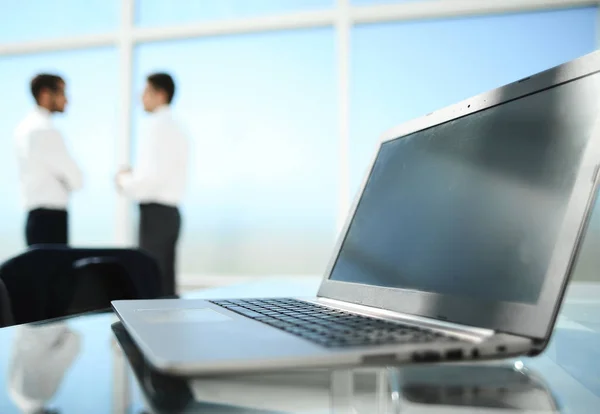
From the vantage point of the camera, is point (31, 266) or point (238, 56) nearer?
point (31, 266)

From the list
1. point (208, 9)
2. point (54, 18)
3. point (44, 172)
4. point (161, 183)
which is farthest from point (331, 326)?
point (54, 18)

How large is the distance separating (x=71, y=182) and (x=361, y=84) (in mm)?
1897

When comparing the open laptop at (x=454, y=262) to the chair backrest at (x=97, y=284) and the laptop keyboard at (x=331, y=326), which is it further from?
the chair backrest at (x=97, y=284)

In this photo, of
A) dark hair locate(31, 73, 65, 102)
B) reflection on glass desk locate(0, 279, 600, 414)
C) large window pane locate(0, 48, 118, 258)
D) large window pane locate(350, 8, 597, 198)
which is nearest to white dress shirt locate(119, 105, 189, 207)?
dark hair locate(31, 73, 65, 102)

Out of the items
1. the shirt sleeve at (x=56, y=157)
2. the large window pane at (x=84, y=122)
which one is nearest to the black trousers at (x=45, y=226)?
the shirt sleeve at (x=56, y=157)

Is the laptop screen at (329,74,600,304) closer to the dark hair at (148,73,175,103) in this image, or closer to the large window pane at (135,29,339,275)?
the dark hair at (148,73,175,103)

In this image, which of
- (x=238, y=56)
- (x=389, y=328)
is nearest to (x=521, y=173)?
(x=389, y=328)

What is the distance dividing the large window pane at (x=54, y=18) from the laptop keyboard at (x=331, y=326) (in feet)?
12.9

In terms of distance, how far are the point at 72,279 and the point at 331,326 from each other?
0.88 meters

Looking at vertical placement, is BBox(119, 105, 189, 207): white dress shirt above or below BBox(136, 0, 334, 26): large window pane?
below

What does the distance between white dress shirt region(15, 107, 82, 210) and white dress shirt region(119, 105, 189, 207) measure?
0.38 meters

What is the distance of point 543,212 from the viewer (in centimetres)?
45

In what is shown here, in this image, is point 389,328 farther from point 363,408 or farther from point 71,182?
point 71,182

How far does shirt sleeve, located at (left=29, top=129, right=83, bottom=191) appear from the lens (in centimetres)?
289
